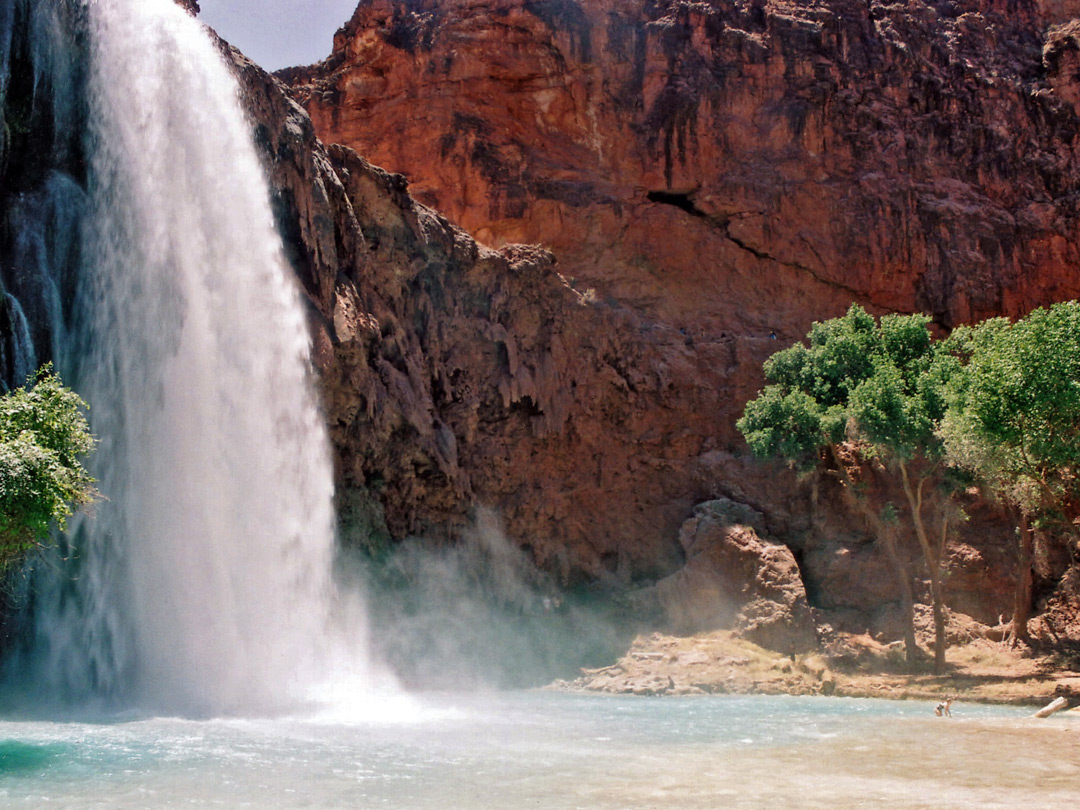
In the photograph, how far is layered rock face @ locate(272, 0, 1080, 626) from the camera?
123 ft

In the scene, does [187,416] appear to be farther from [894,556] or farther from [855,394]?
[894,556]

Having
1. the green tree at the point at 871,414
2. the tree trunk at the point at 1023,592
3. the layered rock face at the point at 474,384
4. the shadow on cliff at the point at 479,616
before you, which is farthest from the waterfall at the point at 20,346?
the tree trunk at the point at 1023,592

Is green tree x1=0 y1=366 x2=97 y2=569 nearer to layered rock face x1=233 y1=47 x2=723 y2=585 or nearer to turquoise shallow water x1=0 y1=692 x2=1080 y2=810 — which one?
turquoise shallow water x1=0 y1=692 x2=1080 y2=810

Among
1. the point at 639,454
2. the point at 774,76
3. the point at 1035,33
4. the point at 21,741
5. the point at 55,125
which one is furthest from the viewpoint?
the point at 1035,33

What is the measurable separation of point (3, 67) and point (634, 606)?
19.7 meters

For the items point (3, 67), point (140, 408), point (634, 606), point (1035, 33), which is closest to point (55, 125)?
point (3, 67)

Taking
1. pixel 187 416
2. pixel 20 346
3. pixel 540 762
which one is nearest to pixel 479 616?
pixel 187 416

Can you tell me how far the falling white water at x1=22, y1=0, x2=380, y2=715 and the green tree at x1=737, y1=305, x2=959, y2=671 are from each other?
13.2 metres

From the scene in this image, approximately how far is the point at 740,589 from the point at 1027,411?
29.5 feet

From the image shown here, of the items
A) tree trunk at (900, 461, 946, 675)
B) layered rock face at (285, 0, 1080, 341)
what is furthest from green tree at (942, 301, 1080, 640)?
layered rock face at (285, 0, 1080, 341)

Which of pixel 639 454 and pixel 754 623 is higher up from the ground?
pixel 639 454

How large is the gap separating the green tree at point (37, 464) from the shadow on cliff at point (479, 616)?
11321mm

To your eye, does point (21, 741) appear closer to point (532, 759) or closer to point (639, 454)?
point (532, 759)

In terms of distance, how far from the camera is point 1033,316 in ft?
72.1
